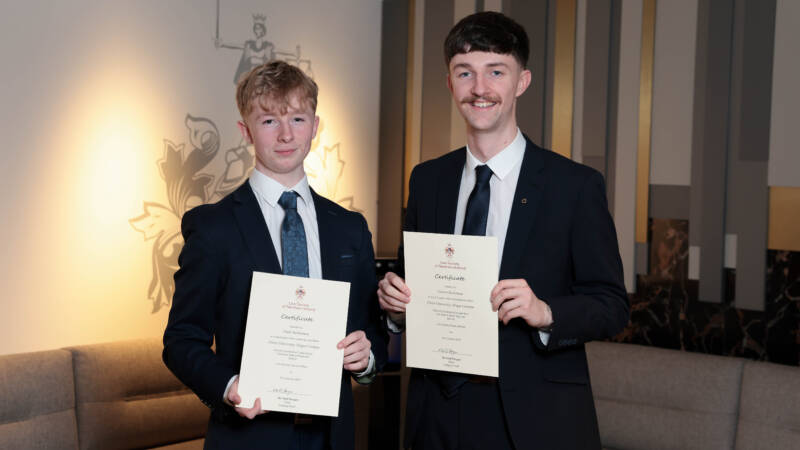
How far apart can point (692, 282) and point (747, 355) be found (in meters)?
0.37

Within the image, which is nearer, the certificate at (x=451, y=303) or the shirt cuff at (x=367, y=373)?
the certificate at (x=451, y=303)

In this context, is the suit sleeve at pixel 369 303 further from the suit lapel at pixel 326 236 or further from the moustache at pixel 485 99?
the moustache at pixel 485 99

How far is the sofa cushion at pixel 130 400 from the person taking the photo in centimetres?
306

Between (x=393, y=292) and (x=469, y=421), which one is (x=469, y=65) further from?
(x=469, y=421)

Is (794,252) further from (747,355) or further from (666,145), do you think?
(666,145)

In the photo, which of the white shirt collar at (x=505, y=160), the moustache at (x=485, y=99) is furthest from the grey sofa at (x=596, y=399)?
the moustache at (x=485, y=99)

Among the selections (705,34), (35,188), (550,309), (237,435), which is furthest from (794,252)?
(35,188)

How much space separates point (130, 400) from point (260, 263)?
1.67m

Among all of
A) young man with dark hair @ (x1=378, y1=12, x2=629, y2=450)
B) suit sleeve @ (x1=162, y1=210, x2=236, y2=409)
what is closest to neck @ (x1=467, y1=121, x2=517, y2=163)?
young man with dark hair @ (x1=378, y1=12, x2=629, y2=450)

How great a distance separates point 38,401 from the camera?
2893 mm

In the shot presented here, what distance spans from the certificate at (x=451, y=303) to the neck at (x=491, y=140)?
277 mm

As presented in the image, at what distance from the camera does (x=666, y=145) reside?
360cm

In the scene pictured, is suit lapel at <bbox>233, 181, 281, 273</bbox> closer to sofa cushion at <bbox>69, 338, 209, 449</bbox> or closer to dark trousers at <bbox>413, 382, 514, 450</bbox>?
dark trousers at <bbox>413, 382, 514, 450</bbox>

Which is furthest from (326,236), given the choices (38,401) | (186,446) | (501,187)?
(186,446)
